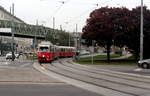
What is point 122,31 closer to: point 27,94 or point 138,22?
point 138,22

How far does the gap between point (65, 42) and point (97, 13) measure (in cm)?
5482

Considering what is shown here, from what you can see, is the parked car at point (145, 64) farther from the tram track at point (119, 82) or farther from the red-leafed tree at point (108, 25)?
the red-leafed tree at point (108, 25)

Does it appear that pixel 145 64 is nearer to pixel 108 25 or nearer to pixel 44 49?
pixel 108 25

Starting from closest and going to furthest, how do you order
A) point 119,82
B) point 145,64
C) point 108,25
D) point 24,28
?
point 119,82 → point 145,64 → point 108,25 → point 24,28

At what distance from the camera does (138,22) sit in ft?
145

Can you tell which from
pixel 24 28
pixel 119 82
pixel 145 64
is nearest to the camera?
pixel 119 82

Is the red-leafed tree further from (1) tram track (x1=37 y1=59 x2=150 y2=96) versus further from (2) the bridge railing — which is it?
(2) the bridge railing

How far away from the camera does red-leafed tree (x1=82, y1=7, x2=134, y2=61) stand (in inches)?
1748

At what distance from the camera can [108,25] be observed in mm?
44562

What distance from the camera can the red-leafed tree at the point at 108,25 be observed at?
4441 cm

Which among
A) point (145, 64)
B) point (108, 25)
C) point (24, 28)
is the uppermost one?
point (24, 28)

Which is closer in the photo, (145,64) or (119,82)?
(119,82)

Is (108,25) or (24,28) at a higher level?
(24,28)

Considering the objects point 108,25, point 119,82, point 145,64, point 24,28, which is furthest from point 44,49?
point 24,28
